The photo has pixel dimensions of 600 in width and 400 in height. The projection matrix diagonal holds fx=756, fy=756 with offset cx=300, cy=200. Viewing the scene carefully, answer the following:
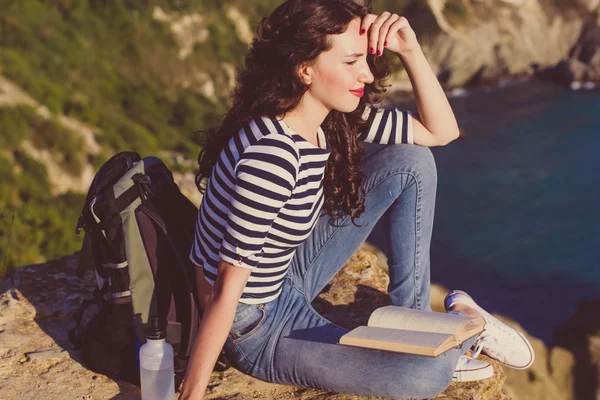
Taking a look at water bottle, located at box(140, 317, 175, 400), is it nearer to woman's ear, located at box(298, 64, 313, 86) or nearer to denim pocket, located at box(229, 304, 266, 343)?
denim pocket, located at box(229, 304, 266, 343)

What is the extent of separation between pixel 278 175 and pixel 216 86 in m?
23.5

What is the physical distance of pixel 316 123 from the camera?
9.84ft

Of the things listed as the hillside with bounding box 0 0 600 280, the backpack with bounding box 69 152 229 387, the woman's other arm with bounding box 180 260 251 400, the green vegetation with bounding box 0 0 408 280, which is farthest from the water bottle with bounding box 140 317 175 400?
the green vegetation with bounding box 0 0 408 280

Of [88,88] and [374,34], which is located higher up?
[88,88]

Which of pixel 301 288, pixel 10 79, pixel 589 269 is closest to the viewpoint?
pixel 301 288

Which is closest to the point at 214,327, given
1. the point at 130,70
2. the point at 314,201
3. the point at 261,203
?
the point at 261,203

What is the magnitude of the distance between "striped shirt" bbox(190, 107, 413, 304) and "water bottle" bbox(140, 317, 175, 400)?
11.7 inches

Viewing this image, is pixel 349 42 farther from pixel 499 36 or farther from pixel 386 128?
pixel 499 36

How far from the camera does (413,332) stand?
116 inches

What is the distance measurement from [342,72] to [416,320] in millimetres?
1032

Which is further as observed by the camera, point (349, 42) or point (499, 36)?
point (499, 36)

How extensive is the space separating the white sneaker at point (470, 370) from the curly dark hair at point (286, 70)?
0.96 m

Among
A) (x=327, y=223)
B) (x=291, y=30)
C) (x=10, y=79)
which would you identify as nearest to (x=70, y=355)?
(x=327, y=223)

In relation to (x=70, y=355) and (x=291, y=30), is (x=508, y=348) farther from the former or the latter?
(x=70, y=355)
